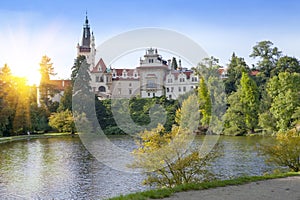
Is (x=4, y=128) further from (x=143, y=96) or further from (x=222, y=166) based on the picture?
(x=222, y=166)

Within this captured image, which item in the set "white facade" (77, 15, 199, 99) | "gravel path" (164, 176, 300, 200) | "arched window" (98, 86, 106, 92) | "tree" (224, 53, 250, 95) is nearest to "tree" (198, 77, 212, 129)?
"tree" (224, 53, 250, 95)

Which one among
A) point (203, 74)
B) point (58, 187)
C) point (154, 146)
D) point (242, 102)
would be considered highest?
point (203, 74)

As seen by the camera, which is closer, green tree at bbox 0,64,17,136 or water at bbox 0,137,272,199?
water at bbox 0,137,272,199

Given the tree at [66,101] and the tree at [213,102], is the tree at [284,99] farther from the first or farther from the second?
the tree at [66,101]

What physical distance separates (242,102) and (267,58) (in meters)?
10.8

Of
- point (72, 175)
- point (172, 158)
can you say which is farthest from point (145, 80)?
point (172, 158)

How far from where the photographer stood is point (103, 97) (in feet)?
166

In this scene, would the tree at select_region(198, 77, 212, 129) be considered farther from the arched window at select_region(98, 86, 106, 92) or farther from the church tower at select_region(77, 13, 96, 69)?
the church tower at select_region(77, 13, 96, 69)

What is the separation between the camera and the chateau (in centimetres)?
4741

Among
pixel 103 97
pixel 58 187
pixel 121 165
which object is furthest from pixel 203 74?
pixel 58 187

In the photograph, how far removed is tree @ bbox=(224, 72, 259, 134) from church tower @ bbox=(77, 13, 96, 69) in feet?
91.3

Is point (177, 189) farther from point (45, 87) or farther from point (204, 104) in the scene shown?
point (45, 87)

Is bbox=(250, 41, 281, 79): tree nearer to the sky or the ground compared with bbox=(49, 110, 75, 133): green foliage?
nearer to the sky

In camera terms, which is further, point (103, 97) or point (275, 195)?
point (103, 97)
